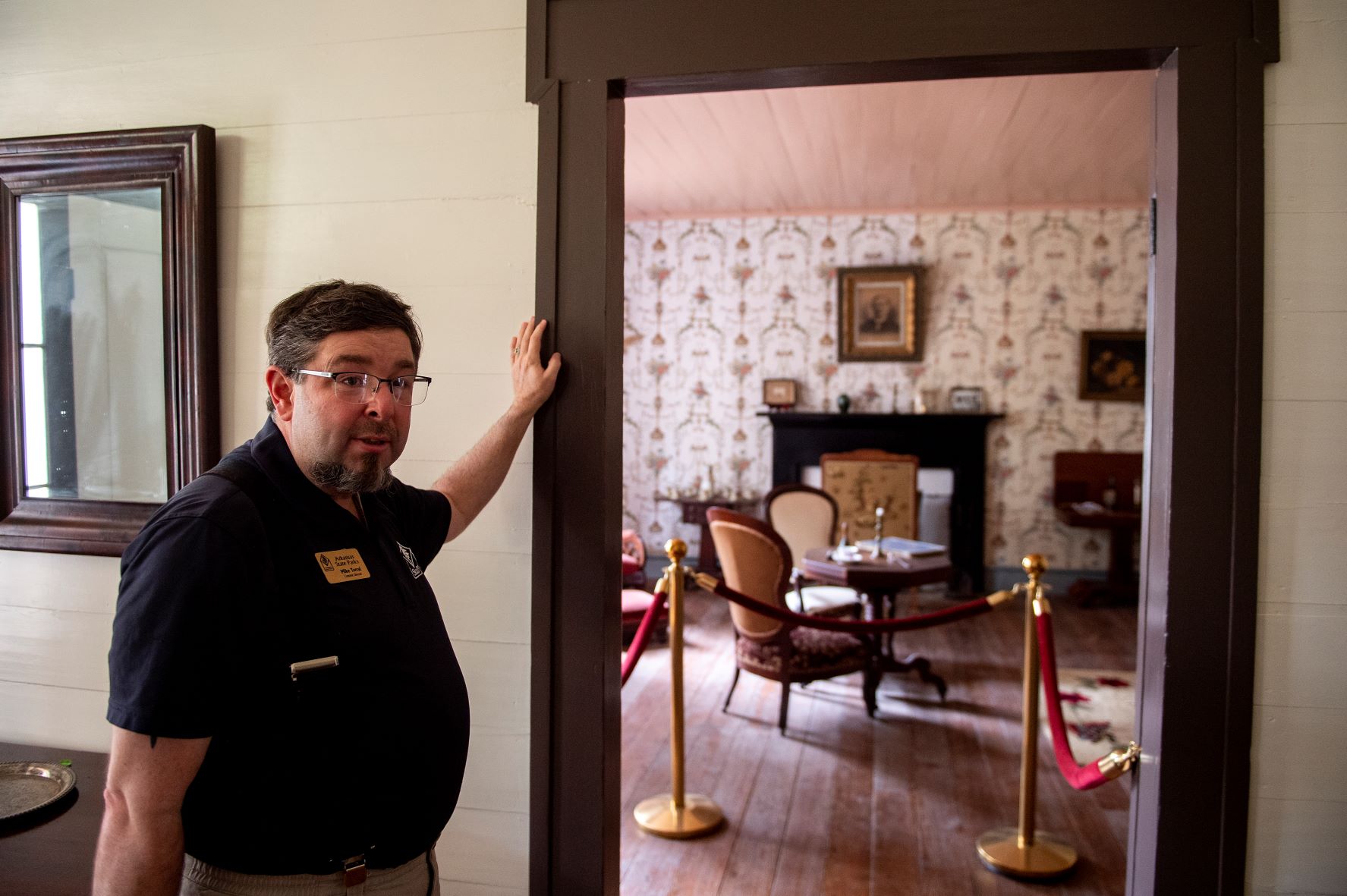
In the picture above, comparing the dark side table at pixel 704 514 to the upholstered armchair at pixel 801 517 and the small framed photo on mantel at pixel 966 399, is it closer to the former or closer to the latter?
the upholstered armchair at pixel 801 517

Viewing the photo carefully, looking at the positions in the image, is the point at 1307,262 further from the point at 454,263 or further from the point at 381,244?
the point at 381,244

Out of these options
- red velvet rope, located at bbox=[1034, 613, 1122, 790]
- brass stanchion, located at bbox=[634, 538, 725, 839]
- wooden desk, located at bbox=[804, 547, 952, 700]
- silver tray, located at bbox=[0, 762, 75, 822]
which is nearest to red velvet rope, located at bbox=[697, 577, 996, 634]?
brass stanchion, located at bbox=[634, 538, 725, 839]

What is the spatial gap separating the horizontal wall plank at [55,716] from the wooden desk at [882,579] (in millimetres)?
3321

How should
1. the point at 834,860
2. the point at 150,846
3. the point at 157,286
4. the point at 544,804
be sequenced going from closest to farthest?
the point at 150,846, the point at 544,804, the point at 157,286, the point at 834,860

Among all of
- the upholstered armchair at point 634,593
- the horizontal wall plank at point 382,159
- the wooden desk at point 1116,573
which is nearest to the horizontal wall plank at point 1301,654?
the horizontal wall plank at point 382,159

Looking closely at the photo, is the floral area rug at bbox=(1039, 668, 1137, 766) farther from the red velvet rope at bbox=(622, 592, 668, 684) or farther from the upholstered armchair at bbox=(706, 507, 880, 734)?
the red velvet rope at bbox=(622, 592, 668, 684)

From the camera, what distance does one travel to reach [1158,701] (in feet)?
5.57

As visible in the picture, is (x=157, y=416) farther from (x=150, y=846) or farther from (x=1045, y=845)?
(x=1045, y=845)

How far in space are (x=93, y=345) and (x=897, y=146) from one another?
14.2 feet

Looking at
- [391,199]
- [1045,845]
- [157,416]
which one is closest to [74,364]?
[157,416]

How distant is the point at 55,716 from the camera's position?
2156 millimetres

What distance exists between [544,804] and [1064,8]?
1850 mm

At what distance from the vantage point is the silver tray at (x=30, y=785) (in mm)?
1782

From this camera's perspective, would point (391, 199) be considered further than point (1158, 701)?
Yes
